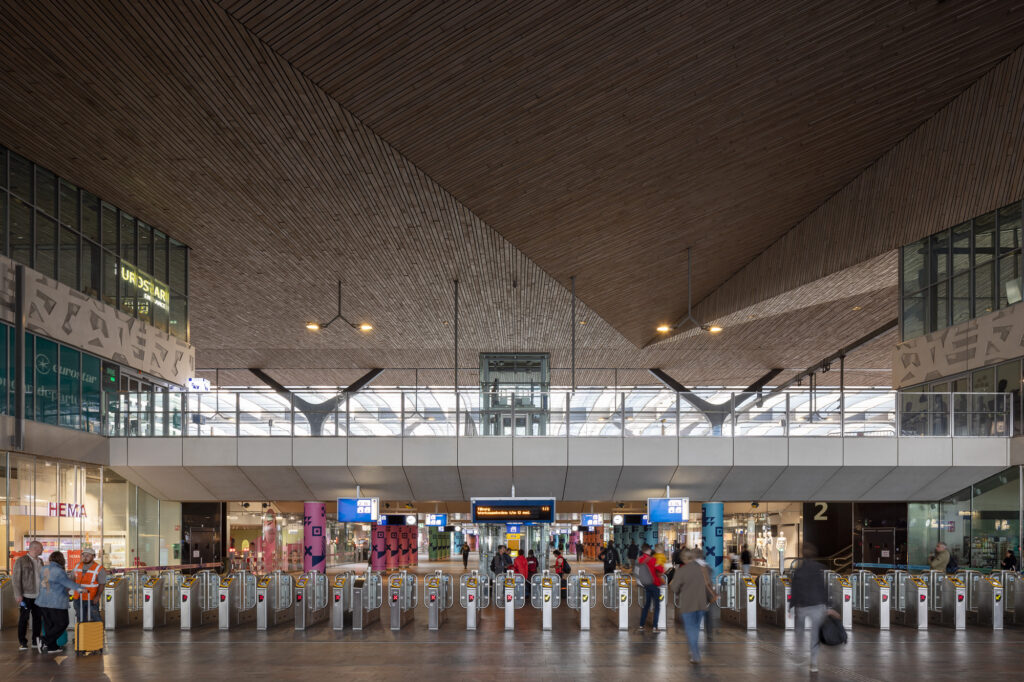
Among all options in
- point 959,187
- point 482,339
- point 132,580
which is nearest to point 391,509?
point 482,339

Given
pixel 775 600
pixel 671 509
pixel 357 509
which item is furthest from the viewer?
pixel 357 509

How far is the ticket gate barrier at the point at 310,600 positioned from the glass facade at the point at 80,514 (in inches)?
222

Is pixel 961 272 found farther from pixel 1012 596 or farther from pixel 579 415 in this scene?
pixel 579 415

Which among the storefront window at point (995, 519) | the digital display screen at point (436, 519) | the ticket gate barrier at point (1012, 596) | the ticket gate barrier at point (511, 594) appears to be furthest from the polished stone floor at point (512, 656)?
the digital display screen at point (436, 519)

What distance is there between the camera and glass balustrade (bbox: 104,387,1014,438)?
920 inches

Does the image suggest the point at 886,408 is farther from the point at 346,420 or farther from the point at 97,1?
the point at 97,1

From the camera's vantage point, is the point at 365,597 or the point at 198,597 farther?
the point at 198,597

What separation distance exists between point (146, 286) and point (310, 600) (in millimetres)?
11423

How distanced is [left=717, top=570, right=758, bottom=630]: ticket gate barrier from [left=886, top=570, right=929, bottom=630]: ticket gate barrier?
246 cm

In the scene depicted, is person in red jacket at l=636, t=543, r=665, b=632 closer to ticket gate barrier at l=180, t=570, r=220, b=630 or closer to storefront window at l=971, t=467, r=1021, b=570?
ticket gate barrier at l=180, t=570, r=220, b=630

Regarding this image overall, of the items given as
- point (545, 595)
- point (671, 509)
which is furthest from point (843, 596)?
point (671, 509)

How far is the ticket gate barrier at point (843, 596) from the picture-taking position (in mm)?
17516

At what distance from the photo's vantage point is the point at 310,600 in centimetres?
1820

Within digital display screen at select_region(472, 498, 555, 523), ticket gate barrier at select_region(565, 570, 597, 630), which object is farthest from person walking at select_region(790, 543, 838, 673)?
digital display screen at select_region(472, 498, 555, 523)
